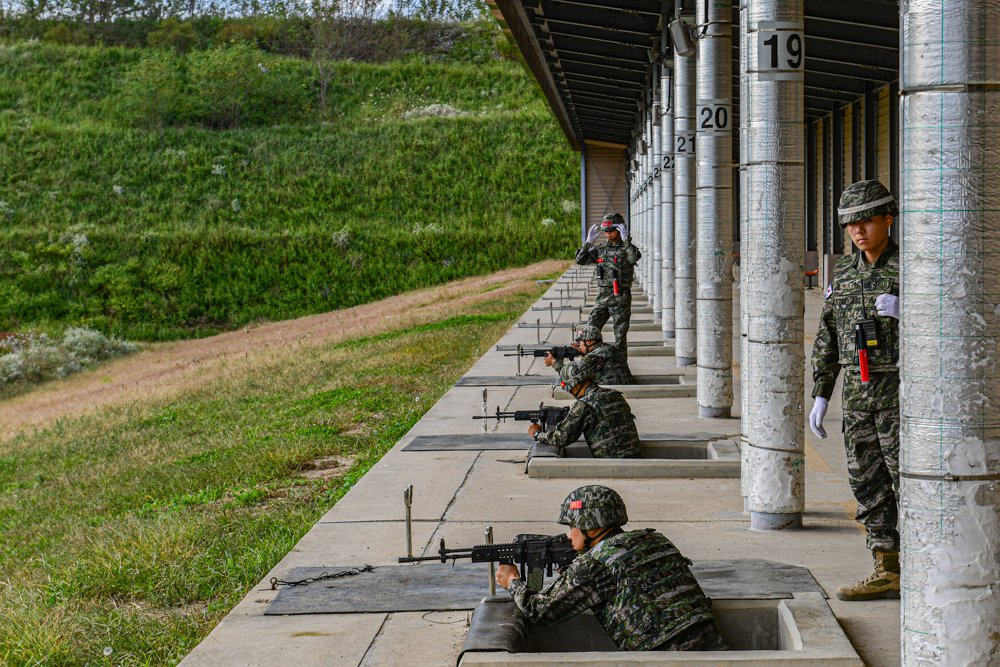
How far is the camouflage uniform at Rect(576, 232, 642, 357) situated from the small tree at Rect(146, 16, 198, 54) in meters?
86.4

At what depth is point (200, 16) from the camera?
100125mm

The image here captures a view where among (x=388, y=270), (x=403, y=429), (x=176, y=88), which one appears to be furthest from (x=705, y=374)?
(x=176, y=88)

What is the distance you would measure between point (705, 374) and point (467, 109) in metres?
68.7

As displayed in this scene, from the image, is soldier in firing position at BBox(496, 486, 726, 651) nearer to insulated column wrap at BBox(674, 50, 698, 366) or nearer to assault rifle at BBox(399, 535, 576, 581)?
assault rifle at BBox(399, 535, 576, 581)

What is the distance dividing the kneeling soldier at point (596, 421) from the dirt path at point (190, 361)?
13.0 meters

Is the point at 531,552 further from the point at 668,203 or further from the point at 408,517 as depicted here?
the point at 668,203

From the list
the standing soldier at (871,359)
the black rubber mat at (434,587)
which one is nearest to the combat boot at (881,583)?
the standing soldier at (871,359)

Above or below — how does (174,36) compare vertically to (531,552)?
above

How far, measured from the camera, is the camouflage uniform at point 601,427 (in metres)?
8.55

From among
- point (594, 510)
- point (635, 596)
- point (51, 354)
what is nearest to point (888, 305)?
point (594, 510)

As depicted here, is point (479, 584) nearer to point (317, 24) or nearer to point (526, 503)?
point (526, 503)

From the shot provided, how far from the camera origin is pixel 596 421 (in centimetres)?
861

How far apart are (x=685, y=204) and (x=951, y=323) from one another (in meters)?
10.5

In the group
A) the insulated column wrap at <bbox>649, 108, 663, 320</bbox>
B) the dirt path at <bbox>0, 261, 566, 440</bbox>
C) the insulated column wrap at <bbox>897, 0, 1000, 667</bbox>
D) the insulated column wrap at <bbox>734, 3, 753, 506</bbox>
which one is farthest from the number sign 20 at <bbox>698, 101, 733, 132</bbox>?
the dirt path at <bbox>0, 261, 566, 440</bbox>
